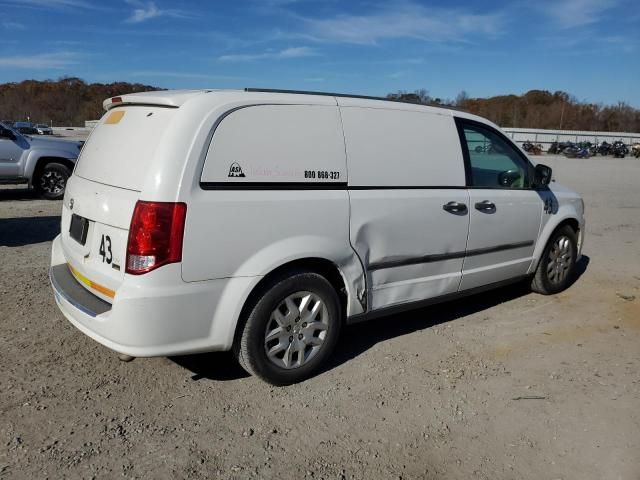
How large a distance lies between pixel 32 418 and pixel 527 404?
3.03 metres

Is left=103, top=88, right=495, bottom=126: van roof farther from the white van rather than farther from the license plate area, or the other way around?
the license plate area

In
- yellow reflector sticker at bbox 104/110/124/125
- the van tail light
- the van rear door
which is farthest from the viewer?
yellow reflector sticker at bbox 104/110/124/125

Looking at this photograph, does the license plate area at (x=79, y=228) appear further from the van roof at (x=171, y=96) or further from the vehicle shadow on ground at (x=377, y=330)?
the vehicle shadow on ground at (x=377, y=330)

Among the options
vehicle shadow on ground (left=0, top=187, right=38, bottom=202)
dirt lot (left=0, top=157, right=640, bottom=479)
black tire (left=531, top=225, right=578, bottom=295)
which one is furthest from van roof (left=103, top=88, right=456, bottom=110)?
vehicle shadow on ground (left=0, top=187, right=38, bottom=202)

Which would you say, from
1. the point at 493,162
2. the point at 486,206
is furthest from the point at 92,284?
the point at 493,162

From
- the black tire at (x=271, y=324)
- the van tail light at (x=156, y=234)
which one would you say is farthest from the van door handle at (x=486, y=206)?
the van tail light at (x=156, y=234)

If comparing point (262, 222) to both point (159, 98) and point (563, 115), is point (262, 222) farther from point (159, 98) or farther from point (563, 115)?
point (563, 115)

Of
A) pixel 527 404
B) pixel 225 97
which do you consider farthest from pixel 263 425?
Result: pixel 225 97

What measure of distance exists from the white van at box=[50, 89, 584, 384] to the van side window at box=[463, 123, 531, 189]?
43mm

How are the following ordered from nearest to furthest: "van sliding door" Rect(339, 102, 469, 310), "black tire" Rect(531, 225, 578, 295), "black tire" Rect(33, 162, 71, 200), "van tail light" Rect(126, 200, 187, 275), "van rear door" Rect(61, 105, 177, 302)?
"van tail light" Rect(126, 200, 187, 275) < "van rear door" Rect(61, 105, 177, 302) < "van sliding door" Rect(339, 102, 469, 310) < "black tire" Rect(531, 225, 578, 295) < "black tire" Rect(33, 162, 71, 200)

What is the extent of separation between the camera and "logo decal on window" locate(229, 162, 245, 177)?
3329 mm

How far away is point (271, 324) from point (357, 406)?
29.6 inches

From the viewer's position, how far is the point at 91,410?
337cm

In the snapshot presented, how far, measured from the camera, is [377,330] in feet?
16.0
